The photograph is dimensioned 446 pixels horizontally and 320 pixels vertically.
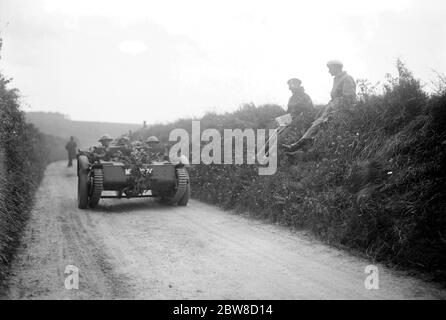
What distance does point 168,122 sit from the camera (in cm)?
2416

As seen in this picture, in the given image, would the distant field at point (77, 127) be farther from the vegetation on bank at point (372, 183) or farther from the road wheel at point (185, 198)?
the vegetation on bank at point (372, 183)

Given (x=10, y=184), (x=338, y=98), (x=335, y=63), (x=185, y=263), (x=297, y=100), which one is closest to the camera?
(x=185, y=263)

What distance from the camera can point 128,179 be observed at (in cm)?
942

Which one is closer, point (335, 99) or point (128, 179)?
point (128, 179)

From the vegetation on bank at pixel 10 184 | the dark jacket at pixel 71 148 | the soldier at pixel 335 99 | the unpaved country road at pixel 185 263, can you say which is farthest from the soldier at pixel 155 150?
the dark jacket at pixel 71 148

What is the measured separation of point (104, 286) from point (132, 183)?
5.12 meters

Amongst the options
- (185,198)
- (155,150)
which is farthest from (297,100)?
(185,198)

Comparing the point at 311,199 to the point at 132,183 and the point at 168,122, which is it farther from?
the point at 168,122

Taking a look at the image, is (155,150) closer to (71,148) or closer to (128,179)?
(128,179)

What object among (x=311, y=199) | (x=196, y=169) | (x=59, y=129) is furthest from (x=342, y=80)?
(x=59, y=129)

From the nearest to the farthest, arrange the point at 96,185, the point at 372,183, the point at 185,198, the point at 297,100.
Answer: the point at 372,183 < the point at 96,185 < the point at 185,198 < the point at 297,100

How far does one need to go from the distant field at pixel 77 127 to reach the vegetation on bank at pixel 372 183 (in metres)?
39.4

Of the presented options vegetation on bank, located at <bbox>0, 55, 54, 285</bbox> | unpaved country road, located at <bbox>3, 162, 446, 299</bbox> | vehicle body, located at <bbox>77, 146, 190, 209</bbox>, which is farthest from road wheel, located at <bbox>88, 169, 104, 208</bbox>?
vegetation on bank, located at <bbox>0, 55, 54, 285</bbox>

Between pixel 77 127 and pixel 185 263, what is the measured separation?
1988 inches
